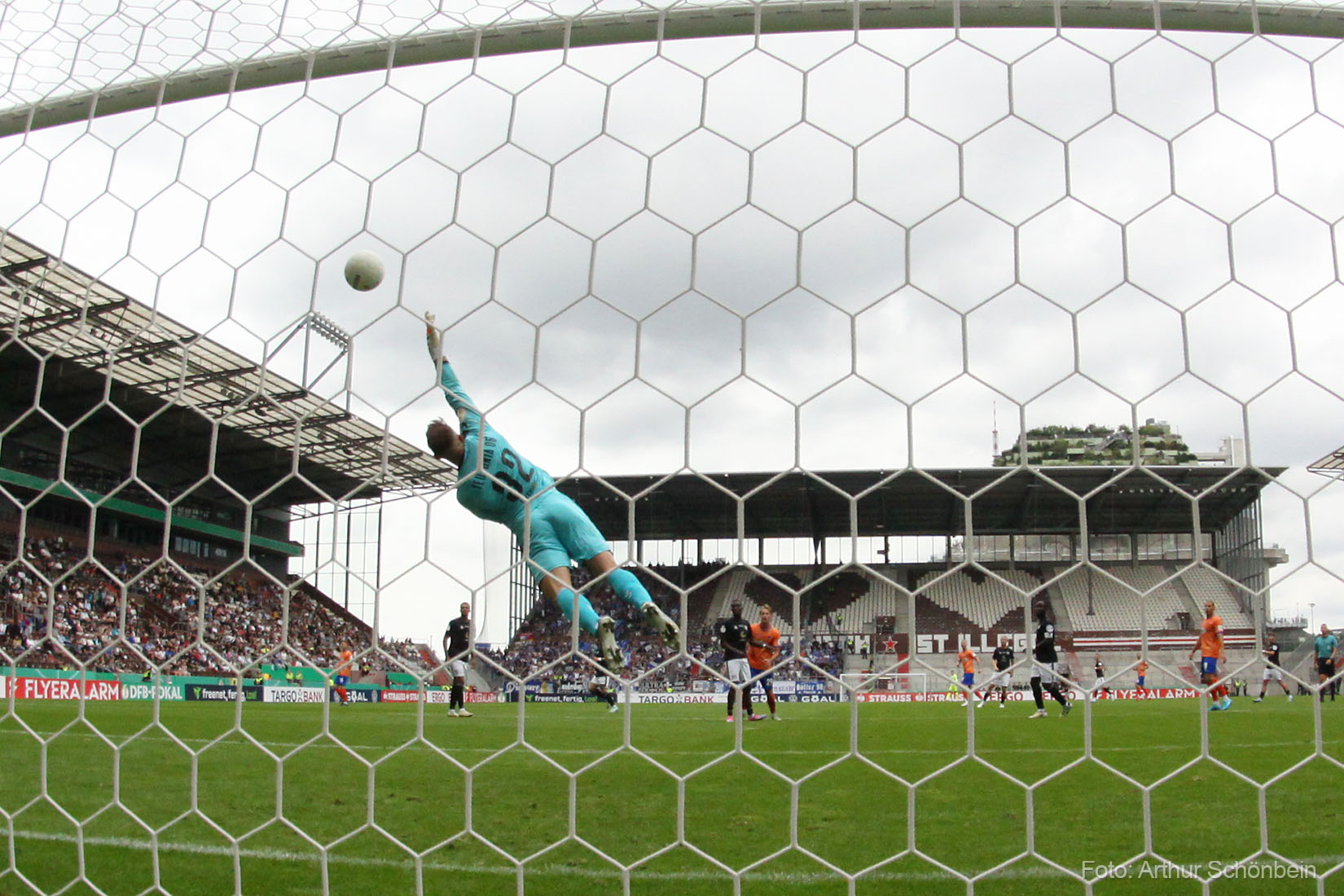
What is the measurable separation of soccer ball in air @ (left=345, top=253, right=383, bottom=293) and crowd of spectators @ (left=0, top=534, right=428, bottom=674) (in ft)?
2.79

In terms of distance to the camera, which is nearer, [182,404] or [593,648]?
[182,404]

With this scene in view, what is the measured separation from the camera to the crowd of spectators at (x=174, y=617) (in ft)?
9.58

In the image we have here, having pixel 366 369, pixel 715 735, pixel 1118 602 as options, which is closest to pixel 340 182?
pixel 366 369

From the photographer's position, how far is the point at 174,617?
3.94 metres

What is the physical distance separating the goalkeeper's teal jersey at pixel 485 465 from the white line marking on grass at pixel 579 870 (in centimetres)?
93

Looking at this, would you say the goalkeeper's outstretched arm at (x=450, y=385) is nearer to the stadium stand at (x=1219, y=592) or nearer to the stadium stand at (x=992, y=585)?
the stadium stand at (x=992, y=585)

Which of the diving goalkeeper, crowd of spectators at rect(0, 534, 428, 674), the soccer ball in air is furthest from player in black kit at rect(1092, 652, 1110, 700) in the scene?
the soccer ball in air

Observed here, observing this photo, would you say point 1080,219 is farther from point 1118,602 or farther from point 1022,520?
point 1118,602

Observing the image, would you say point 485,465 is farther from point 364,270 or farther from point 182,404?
point 182,404

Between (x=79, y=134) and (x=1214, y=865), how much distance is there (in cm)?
409

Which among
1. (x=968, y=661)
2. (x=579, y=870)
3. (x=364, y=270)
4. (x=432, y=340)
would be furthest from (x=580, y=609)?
(x=968, y=661)

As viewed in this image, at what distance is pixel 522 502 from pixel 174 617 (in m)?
2.01

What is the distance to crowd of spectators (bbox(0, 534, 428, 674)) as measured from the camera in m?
2.92

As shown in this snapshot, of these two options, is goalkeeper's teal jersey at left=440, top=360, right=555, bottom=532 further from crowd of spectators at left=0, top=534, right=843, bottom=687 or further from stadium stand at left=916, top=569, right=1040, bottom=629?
stadium stand at left=916, top=569, right=1040, bottom=629
